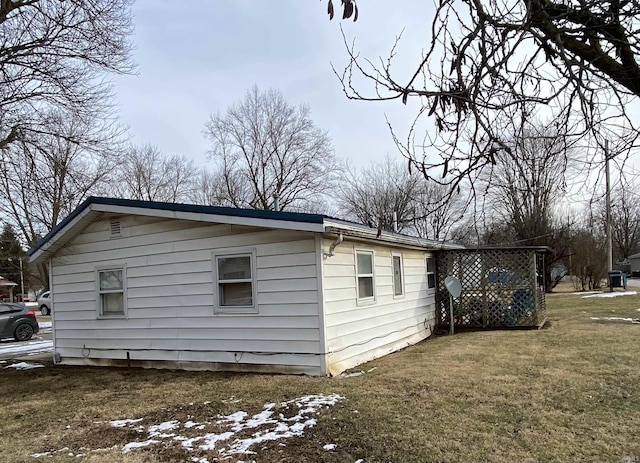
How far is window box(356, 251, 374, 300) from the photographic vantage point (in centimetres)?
872

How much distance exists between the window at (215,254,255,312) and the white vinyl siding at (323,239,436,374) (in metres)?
1.38

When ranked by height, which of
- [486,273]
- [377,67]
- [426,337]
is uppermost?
[377,67]

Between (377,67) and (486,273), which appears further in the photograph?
(486,273)

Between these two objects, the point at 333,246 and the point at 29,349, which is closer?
the point at 333,246

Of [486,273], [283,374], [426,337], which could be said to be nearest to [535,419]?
[283,374]

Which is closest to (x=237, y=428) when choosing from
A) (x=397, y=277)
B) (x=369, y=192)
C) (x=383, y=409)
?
(x=383, y=409)

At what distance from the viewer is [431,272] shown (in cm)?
1338

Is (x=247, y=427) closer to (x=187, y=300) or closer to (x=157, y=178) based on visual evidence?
(x=187, y=300)

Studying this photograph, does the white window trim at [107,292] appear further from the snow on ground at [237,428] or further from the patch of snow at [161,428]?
the patch of snow at [161,428]

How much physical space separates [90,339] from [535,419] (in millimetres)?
8543

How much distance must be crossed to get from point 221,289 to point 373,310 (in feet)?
9.55

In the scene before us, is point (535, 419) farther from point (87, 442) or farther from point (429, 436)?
point (87, 442)

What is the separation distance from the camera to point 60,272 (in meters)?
10.4

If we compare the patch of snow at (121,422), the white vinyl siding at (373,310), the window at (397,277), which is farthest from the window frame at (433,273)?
the patch of snow at (121,422)
